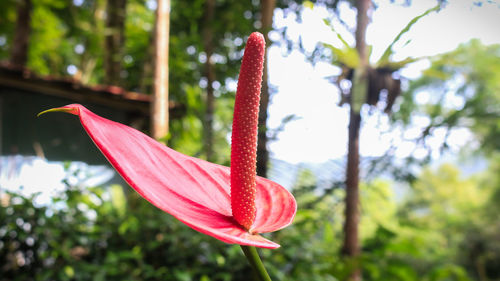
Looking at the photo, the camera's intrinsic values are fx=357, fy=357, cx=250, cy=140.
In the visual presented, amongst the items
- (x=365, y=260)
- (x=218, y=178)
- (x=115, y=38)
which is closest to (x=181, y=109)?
(x=365, y=260)

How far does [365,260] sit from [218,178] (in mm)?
768

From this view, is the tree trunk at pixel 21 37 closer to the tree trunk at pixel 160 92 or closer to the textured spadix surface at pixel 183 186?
the tree trunk at pixel 160 92

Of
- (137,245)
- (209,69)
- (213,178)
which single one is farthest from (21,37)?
(213,178)

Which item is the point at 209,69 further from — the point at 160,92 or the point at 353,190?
the point at 353,190

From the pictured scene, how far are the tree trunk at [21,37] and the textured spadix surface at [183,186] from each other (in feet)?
6.28

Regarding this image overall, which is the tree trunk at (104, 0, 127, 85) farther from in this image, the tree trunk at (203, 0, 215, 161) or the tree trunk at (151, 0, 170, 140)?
the tree trunk at (151, 0, 170, 140)

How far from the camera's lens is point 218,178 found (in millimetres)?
241

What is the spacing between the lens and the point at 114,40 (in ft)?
7.45

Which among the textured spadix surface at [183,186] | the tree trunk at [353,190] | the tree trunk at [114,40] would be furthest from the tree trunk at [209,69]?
the tree trunk at [114,40]

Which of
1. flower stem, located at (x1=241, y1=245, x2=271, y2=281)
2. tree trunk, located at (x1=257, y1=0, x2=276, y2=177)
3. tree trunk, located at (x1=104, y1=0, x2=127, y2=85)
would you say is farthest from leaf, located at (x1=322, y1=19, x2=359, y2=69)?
tree trunk, located at (x1=104, y1=0, x2=127, y2=85)

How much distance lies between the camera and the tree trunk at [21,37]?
1770mm

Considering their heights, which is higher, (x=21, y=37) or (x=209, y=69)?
(x=21, y=37)

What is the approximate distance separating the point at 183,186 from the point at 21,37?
79.6 inches

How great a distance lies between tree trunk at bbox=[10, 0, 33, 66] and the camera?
177 centimetres
